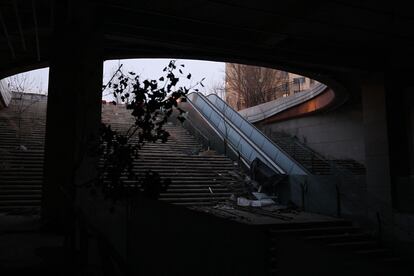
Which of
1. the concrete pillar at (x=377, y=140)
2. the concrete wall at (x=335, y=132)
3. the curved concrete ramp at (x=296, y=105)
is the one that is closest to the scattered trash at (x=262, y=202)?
the concrete pillar at (x=377, y=140)

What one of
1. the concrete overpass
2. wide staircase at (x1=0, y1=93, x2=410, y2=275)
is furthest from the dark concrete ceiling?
wide staircase at (x1=0, y1=93, x2=410, y2=275)

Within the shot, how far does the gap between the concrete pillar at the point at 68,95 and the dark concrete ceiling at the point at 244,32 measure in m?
0.40

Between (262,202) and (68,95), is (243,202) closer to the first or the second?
(262,202)

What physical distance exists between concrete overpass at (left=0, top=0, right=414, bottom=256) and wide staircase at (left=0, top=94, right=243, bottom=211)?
289cm

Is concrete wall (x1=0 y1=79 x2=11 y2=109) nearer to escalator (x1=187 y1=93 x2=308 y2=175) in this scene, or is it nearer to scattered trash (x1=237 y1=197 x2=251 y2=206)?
escalator (x1=187 y1=93 x2=308 y2=175)

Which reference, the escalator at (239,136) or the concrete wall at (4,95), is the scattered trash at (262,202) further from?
the concrete wall at (4,95)

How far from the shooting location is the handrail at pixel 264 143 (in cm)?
1480

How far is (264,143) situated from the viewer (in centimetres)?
1667

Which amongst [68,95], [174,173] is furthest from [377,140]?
[68,95]

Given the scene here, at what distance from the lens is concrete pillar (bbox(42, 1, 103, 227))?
7.76 m

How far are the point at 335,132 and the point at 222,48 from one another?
12111mm

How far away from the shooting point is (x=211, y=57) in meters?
11.4

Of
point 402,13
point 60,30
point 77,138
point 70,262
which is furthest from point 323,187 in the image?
point 70,262

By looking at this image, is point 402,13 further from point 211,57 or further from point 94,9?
point 94,9
